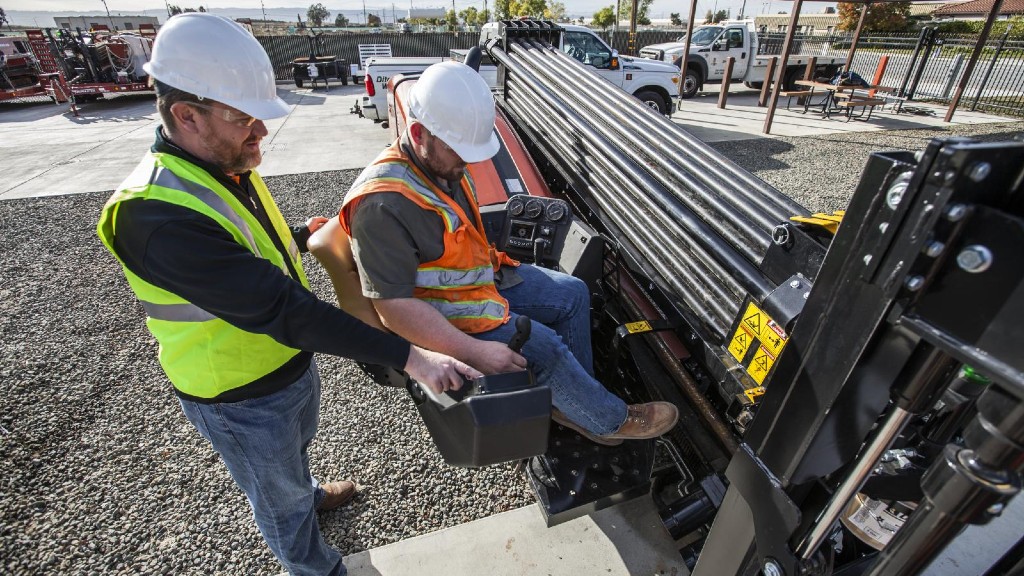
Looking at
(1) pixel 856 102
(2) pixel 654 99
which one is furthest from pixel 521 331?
(1) pixel 856 102

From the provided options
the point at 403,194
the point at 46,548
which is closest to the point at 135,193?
the point at 403,194

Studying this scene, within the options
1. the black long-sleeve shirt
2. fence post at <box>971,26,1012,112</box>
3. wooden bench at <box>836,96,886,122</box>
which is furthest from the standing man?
fence post at <box>971,26,1012,112</box>

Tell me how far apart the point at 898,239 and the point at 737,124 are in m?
11.4

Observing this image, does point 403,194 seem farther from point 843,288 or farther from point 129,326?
Result: point 129,326

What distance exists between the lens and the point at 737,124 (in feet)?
35.4

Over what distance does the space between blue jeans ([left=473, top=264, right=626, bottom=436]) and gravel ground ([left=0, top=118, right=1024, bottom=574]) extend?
31.1 inches

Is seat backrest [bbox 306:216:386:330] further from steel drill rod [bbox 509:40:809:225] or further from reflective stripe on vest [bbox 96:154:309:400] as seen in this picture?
steel drill rod [bbox 509:40:809:225]

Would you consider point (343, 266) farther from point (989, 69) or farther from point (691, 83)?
point (989, 69)

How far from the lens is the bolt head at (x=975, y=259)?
70 cm

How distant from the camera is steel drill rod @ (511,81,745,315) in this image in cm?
196

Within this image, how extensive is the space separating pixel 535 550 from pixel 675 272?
1389mm

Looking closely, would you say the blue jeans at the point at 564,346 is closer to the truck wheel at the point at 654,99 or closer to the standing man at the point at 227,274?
the standing man at the point at 227,274

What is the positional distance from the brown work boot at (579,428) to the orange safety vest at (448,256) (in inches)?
19.7

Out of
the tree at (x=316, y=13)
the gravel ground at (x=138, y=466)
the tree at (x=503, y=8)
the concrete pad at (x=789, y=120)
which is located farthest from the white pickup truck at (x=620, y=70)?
the tree at (x=316, y=13)
